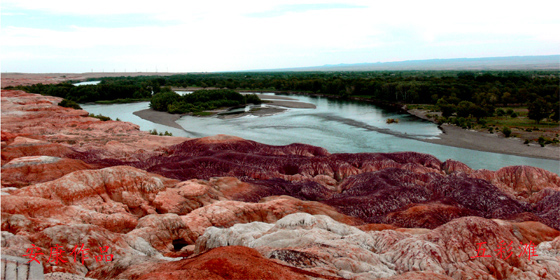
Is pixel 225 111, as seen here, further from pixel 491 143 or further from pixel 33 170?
pixel 33 170

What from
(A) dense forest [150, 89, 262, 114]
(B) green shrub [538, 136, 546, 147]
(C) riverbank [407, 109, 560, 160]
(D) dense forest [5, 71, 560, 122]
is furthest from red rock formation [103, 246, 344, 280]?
(A) dense forest [150, 89, 262, 114]

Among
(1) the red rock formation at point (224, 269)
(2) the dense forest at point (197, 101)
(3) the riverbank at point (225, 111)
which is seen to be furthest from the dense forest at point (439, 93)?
(1) the red rock formation at point (224, 269)

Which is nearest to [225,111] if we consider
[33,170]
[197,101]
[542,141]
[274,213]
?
[197,101]

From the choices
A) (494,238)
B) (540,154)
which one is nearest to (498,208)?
(494,238)

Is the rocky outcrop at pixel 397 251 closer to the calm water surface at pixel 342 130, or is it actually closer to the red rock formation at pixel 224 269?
the red rock formation at pixel 224 269

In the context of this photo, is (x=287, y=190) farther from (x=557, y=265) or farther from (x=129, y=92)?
(x=129, y=92)

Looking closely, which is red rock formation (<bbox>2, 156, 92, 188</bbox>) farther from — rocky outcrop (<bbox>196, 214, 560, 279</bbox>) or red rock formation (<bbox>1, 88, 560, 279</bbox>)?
rocky outcrop (<bbox>196, 214, 560, 279</bbox>)
